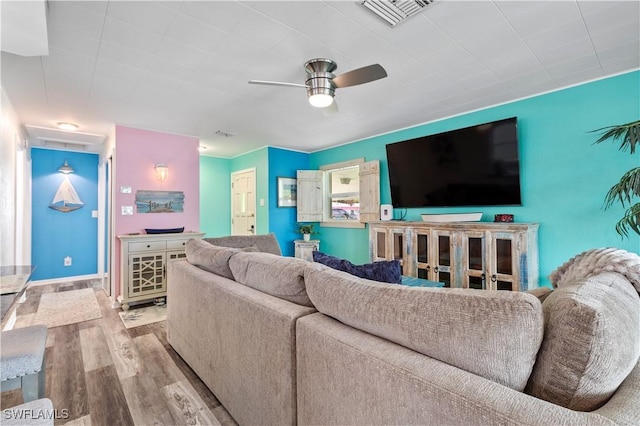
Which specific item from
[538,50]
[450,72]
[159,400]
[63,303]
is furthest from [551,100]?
[63,303]

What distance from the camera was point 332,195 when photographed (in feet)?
19.0

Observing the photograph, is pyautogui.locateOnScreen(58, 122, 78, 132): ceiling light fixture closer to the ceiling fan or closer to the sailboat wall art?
the sailboat wall art

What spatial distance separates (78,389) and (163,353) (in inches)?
23.5

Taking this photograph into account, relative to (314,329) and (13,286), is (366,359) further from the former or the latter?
(13,286)

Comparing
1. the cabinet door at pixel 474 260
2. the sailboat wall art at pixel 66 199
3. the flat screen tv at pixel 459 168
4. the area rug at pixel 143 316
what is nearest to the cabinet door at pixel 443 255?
the cabinet door at pixel 474 260

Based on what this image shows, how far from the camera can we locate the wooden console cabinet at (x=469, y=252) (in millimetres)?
3016

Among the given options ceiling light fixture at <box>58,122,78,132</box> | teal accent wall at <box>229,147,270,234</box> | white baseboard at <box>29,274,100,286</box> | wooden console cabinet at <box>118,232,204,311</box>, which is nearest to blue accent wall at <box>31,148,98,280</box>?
white baseboard at <box>29,274,100,286</box>

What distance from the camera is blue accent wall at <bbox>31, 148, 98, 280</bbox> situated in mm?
5012

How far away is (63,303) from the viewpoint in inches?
155

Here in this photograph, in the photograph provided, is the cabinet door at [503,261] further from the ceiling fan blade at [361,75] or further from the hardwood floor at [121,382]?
the hardwood floor at [121,382]

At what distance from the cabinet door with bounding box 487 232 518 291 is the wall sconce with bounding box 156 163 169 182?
14.2ft

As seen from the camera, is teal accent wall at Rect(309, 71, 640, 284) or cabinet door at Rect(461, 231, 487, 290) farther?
cabinet door at Rect(461, 231, 487, 290)

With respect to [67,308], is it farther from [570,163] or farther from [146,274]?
[570,163]

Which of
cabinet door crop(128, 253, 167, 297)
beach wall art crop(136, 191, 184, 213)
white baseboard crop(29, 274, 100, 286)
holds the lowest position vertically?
white baseboard crop(29, 274, 100, 286)
